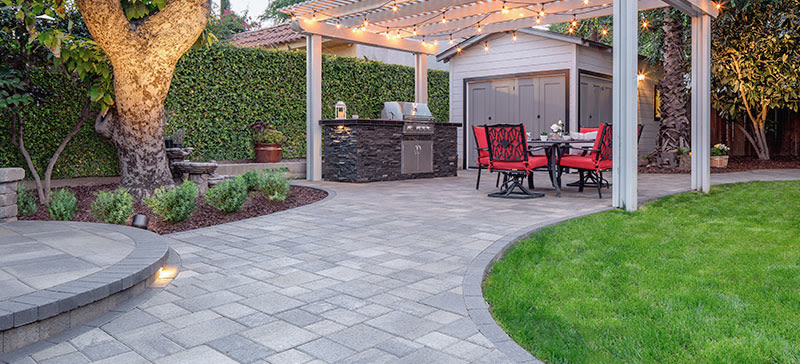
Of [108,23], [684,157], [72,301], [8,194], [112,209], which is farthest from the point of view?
[684,157]

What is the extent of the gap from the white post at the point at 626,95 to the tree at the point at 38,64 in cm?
562

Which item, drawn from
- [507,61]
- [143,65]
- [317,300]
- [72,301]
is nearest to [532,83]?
[507,61]

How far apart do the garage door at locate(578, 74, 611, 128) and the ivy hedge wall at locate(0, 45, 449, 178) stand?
3.76 meters

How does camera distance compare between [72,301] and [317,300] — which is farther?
[317,300]

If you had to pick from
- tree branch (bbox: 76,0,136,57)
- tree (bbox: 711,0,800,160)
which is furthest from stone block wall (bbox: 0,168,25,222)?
tree (bbox: 711,0,800,160)

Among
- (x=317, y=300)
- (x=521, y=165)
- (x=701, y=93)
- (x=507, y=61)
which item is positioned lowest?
(x=317, y=300)

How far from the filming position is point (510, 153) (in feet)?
24.2

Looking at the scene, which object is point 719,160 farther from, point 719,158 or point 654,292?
point 654,292

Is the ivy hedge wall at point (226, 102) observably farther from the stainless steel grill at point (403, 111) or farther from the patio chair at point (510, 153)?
the patio chair at point (510, 153)

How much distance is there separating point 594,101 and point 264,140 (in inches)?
288

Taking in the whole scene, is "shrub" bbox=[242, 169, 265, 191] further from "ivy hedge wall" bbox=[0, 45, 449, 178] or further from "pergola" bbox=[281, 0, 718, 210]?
"pergola" bbox=[281, 0, 718, 210]

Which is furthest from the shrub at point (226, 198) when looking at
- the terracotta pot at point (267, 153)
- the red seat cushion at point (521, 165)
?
the terracotta pot at point (267, 153)

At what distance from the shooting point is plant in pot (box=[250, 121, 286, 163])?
9.57 m

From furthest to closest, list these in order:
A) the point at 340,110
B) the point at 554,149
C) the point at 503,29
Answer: the point at 503,29 → the point at 340,110 → the point at 554,149
